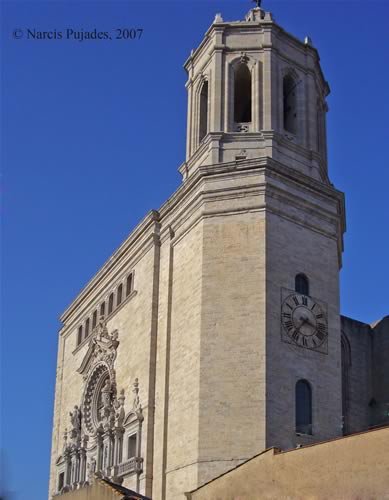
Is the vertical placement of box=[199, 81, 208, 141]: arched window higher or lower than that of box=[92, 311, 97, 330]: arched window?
higher

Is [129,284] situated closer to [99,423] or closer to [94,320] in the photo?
[94,320]

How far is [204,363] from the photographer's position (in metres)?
23.3

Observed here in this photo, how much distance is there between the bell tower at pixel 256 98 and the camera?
2702cm

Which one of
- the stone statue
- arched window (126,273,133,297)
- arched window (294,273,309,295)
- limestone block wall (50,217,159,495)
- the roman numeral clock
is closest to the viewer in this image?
the roman numeral clock

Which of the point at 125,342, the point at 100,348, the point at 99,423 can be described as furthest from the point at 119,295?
the point at 99,423

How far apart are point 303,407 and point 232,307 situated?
3.29m

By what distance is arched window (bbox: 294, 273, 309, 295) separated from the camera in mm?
24609

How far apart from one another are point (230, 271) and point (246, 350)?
243 centimetres

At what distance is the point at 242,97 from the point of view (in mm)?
30141

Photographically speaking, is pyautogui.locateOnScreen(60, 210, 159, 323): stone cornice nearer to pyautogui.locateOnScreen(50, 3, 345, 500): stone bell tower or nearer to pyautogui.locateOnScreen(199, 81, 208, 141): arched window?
pyautogui.locateOnScreen(50, 3, 345, 500): stone bell tower

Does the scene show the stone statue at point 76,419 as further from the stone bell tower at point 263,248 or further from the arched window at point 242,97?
the arched window at point 242,97

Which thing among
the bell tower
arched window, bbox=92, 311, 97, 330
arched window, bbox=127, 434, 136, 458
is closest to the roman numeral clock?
the bell tower

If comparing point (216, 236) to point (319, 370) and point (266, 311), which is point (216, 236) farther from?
point (319, 370)

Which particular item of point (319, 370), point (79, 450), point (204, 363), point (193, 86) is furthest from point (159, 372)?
point (193, 86)
